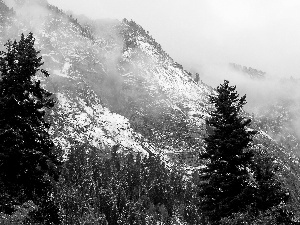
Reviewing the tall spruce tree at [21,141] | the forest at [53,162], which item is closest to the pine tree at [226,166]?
the forest at [53,162]

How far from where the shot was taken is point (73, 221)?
13300 cm

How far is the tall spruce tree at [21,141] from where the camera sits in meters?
21.2

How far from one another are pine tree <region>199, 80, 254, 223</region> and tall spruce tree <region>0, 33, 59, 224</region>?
1077cm

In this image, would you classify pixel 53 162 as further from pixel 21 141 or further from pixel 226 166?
pixel 226 166

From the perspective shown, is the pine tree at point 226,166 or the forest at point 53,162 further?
the pine tree at point 226,166

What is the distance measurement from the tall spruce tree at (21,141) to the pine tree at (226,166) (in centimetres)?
1077

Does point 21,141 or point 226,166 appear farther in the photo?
point 226,166

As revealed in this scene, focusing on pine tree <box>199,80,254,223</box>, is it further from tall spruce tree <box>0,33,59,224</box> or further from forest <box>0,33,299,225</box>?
tall spruce tree <box>0,33,59,224</box>

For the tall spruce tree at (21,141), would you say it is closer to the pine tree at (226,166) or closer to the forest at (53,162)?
the forest at (53,162)

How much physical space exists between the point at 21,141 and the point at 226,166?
44.8ft

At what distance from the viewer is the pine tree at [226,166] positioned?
25812mm

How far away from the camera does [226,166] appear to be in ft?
87.2

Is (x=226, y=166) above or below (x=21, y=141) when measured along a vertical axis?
above

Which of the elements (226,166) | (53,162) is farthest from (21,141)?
(226,166)
